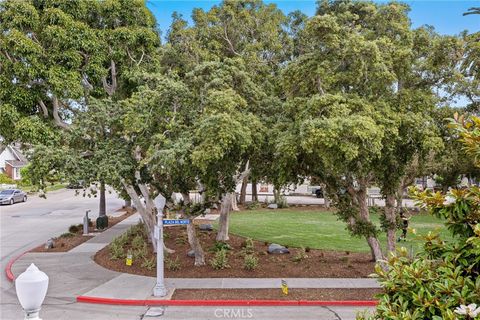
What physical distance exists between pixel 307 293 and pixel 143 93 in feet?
24.9

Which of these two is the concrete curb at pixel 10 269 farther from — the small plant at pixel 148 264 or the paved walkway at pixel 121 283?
the small plant at pixel 148 264

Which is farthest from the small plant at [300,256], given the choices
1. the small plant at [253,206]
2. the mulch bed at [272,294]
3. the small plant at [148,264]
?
the small plant at [253,206]

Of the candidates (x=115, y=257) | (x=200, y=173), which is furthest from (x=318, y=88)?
(x=115, y=257)

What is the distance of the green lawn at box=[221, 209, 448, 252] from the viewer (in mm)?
18984

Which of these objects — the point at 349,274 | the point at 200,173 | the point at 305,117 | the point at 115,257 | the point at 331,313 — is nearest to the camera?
the point at 331,313

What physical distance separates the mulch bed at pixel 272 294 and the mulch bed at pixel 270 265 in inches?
61.6

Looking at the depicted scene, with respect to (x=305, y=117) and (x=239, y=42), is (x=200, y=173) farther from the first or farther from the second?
(x=239, y=42)

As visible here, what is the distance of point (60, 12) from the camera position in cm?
1423

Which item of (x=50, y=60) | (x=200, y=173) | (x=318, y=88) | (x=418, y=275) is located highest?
(x=50, y=60)

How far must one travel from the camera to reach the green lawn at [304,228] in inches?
747

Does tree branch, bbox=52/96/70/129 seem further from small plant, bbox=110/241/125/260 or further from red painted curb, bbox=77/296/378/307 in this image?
red painted curb, bbox=77/296/378/307

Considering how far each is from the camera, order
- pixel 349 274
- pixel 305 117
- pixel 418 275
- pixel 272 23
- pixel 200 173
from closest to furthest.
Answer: pixel 418 275
pixel 305 117
pixel 200 173
pixel 349 274
pixel 272 23

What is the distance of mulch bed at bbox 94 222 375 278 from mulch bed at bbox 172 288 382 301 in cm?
156

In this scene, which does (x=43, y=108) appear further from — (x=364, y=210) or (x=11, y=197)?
(x=11, y=197)
